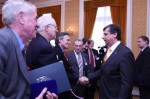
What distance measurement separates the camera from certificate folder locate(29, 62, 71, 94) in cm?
166

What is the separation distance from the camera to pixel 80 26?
10500mm

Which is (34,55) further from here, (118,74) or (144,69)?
(144,69)

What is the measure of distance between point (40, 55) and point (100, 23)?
847 cm

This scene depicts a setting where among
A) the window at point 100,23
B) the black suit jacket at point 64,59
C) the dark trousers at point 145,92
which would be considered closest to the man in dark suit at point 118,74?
the black suit jacket at point 64,59

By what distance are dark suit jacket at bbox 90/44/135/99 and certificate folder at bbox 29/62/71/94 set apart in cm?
118

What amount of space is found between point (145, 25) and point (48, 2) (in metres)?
4.67

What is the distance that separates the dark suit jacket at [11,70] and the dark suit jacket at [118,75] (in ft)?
5.32

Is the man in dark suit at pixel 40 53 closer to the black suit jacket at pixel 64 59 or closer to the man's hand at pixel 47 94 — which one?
the man's hand at pixel 47 94

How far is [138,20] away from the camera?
8.94 meters

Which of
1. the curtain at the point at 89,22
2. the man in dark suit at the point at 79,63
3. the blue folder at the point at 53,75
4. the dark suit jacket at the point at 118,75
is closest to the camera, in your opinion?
the blue folder at the point at 53,75

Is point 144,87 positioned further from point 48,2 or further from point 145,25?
point 48,2

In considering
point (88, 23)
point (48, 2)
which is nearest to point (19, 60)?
point (88, 23)

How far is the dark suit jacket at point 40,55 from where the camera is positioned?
7.04 ft

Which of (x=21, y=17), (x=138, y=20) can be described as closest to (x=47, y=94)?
(x=21, y=17)
